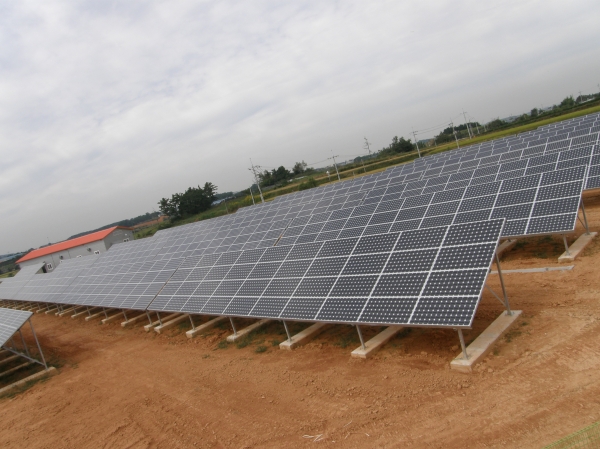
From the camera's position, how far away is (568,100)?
7969cm

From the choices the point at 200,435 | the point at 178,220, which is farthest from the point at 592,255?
the point at 178,220

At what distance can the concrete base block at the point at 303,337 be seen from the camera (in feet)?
33.7

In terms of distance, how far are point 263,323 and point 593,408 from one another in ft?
30.0

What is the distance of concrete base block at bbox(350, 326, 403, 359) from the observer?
8.52 meters

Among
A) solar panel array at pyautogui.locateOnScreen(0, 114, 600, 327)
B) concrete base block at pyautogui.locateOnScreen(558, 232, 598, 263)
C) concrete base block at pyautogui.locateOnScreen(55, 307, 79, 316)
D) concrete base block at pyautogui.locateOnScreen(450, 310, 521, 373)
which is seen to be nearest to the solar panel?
solar panel array at pyautogui.locateOnScreen(0, 114, 600, 327)

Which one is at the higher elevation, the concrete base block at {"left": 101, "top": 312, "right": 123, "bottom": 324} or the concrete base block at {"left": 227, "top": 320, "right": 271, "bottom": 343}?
the concrete base block at {"left": 101, "top": 312, "right": 123, "bottom": 324}

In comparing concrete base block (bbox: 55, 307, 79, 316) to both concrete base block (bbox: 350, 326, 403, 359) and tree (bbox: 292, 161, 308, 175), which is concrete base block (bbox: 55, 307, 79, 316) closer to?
concrete base block (bbox: 350, 326, 403, 359)

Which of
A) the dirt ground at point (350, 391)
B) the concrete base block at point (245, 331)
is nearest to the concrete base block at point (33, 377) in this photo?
the dirt ground at point (350, 391)

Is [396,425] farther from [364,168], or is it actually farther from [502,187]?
[364,168]

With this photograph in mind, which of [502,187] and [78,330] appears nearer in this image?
[502,187]

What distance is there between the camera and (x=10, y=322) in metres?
14.5

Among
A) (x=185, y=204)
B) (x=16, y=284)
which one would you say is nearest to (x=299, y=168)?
(x=185, y=204)

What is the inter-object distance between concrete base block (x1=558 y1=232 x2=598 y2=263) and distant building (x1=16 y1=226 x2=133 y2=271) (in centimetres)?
5856

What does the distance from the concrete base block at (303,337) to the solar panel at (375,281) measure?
1029mm
